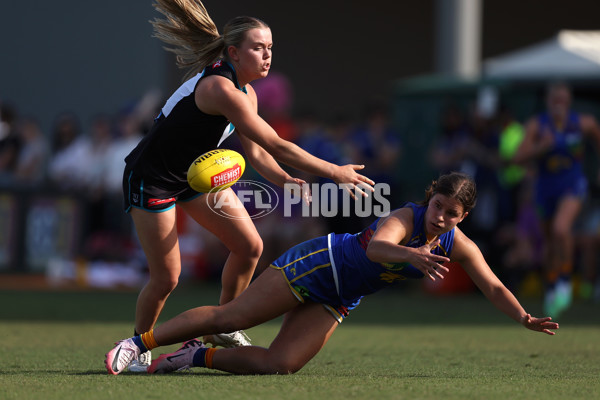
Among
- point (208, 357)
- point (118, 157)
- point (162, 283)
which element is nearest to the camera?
point (208, 357)

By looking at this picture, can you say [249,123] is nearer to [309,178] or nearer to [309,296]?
[309,296]

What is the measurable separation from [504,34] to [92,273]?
11.8m

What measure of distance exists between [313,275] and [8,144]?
10.5 m

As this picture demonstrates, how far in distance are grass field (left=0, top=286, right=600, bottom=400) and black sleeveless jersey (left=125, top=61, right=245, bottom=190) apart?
1.22m

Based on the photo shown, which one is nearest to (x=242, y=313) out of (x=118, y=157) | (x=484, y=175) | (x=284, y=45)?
(x=484, y=175)

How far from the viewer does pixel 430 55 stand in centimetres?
2164

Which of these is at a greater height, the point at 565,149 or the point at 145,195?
the point at 145,195

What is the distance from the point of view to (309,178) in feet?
42.1

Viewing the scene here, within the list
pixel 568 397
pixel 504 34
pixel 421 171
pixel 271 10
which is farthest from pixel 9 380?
pixel 504 34

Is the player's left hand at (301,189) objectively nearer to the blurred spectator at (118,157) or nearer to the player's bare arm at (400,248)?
the player's bare arm at (400,248)

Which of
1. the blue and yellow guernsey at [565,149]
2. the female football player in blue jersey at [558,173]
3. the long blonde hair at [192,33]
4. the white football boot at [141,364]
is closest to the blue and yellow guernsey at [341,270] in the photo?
the white football boot at [141,364]

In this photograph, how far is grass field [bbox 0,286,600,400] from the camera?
4.91m

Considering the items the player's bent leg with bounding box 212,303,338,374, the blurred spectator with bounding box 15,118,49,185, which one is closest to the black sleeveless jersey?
the player's bent leg with bounding box 212,303,338,374

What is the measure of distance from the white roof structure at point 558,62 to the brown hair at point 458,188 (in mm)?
7721
